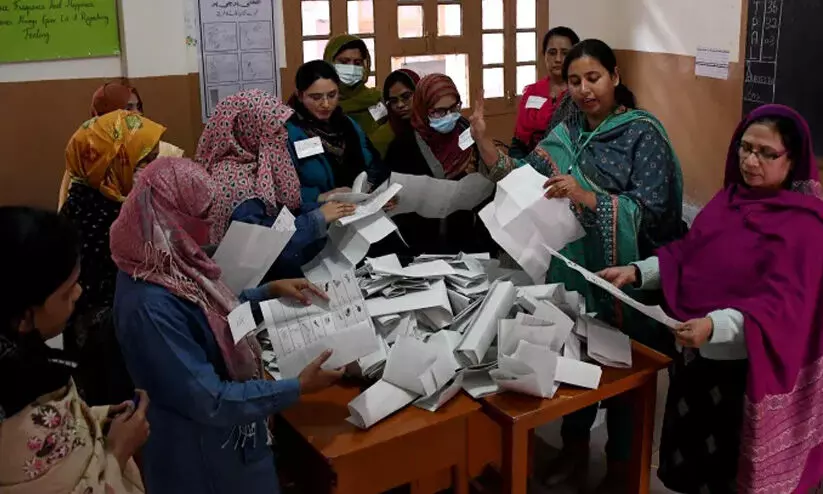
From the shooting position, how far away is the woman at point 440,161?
2.82 m

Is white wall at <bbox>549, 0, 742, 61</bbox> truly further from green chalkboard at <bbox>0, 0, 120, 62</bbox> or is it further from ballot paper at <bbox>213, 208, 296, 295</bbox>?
ballot paper at <bbox>213, 208, 296, 295</bbox>

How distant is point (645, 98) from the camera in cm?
540

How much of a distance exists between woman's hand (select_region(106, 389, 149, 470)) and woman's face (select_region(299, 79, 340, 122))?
5.02 ft

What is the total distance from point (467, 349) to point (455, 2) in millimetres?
3779

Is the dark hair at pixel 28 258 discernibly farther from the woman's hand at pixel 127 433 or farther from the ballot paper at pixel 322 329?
the ballot paper at pixel 322 329

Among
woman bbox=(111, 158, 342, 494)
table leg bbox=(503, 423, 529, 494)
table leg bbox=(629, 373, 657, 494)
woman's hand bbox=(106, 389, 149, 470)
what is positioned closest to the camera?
woman's hand bbox=(106, 389, 149, 470)

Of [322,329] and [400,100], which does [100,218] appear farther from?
[400,100]


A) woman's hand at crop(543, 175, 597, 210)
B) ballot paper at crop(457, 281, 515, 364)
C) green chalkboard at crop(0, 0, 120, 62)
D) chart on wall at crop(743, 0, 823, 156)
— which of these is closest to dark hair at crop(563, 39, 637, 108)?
woman's hand at crop(543, 175, 597, 210)

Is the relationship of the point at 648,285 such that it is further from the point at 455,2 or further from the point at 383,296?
the point at 455,2

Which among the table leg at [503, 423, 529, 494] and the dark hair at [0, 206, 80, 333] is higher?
the dark hair at [0, 206, 80, 333]

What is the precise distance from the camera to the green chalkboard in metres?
3.89

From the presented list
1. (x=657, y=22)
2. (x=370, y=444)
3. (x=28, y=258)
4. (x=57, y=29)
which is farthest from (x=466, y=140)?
(x=657, y=22)

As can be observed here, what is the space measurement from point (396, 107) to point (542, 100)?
0.70 metres

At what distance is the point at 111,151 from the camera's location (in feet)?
8.43
